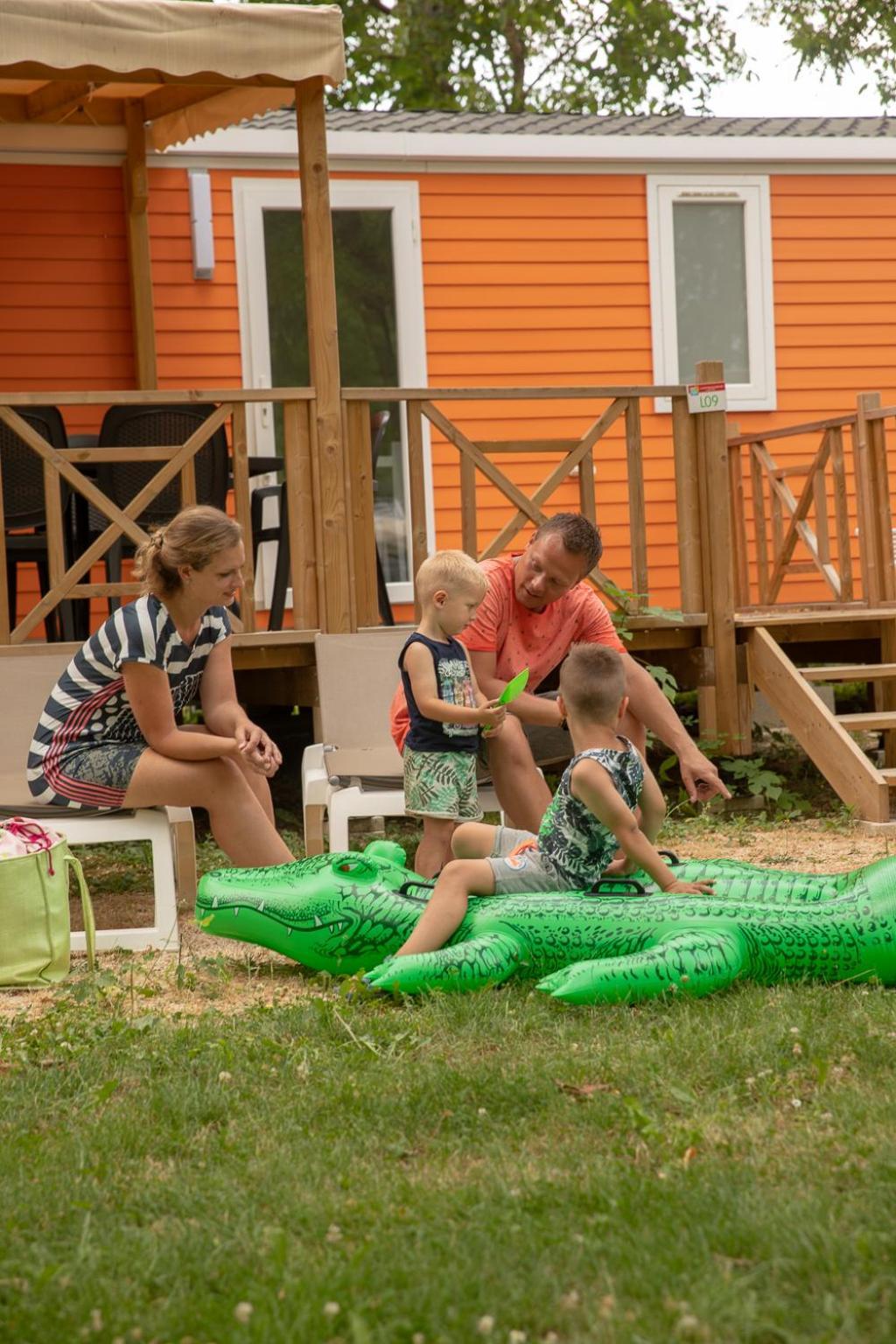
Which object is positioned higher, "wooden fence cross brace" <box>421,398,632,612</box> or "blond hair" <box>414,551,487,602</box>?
"wooden fence cross brace" <box>421,398,632,612</box>

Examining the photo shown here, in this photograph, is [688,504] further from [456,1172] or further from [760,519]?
[456,1172]

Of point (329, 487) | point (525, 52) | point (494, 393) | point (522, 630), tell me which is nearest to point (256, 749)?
point (522, 630)

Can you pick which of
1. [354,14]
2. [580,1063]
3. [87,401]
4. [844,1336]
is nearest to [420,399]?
[87,401]

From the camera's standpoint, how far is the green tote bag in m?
4.62

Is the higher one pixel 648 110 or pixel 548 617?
pixel 648 110

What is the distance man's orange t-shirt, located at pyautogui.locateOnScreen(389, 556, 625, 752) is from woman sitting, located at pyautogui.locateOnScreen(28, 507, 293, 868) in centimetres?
66

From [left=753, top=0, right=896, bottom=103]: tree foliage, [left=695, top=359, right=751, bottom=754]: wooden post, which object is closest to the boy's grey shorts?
[left=695, top=359, right=751, bottom=754]: wooden post

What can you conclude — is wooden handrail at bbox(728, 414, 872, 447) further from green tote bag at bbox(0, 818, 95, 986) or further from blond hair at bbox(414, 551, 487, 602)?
green tote bag at bbox(0, 818, 95, 986)

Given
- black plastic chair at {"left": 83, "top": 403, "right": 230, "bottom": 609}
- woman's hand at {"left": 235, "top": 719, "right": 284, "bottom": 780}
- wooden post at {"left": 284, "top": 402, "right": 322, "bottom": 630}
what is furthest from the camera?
black plastic chair at {"left": 83, "top": 403, "right": 230, "bottom": 609}

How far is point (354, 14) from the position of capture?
21.2 m

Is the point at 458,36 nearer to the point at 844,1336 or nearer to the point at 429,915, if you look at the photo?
the point at 429,915

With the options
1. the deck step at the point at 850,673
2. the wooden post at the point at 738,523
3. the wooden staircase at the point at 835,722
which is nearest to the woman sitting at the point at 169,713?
the wooden staircase at the point at 835,722

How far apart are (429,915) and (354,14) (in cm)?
1923

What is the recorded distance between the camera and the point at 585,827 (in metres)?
4.42
